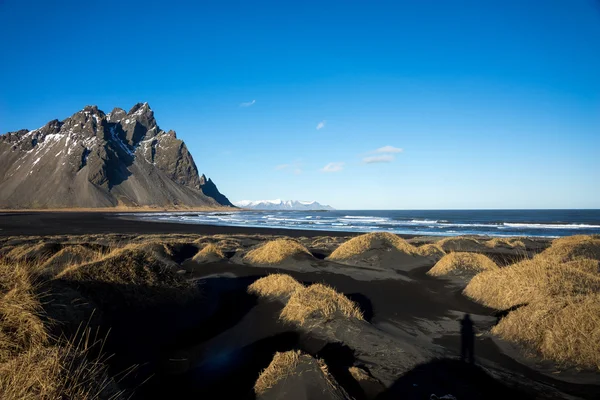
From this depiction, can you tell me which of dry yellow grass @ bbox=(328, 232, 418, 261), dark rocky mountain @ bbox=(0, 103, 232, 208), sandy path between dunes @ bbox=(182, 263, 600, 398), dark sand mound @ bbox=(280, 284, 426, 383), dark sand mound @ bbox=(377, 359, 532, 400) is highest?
dark rocky mountain @ bbox=(0, 103, 232, 208)

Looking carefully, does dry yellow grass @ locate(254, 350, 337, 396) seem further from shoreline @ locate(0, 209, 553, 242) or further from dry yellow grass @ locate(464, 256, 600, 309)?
shoreline @ locate(0, 209, 553, 242)

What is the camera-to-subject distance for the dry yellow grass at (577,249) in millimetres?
16375

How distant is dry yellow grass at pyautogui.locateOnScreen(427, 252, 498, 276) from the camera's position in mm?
16516

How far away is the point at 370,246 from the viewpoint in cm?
2119

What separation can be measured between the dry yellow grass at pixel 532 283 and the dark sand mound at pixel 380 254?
6.70 m

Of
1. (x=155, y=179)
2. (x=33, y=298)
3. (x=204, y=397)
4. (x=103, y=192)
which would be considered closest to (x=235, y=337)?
(x=204, y=397)

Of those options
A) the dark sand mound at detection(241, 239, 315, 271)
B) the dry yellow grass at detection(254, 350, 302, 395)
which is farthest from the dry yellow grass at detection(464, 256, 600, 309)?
the dark sand mound at detection(241, 239, 315, 271)

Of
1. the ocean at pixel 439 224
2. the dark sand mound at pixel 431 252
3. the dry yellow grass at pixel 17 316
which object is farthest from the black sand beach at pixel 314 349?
the ocean at pixel 439 224

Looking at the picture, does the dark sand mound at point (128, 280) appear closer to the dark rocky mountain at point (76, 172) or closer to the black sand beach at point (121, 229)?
the black sand beach at point (121, 229)

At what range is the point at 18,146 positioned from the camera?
177 metres

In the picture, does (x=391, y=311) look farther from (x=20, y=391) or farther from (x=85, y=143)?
(x=85, y=143)

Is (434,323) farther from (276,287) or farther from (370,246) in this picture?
(370,246)

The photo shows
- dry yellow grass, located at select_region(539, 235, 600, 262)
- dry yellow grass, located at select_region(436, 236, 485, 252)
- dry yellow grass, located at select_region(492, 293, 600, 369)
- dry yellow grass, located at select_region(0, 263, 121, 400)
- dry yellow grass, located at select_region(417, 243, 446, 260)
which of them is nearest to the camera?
dry yellow grass, located at select_region(0, 263, 121, 400)

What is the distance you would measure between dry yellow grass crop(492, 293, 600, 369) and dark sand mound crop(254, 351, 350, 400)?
531 centimetres
